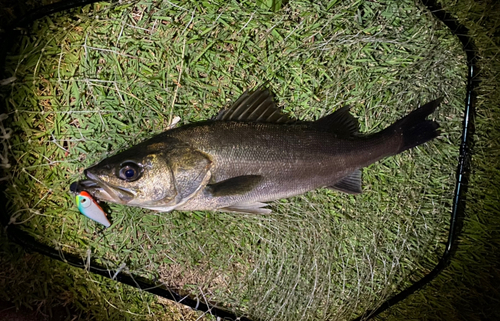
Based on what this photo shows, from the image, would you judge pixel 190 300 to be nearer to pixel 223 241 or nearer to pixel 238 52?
pixel 223 241

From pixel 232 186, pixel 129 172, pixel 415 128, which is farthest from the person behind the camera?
pixel 415 128

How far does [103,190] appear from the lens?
1858 mm

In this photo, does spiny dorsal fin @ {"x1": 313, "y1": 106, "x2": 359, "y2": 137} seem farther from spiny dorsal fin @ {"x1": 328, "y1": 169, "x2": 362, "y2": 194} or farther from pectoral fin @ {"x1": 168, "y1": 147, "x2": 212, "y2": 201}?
pectoral fin @ {"x1": 168, "y1": 147, "x2": 212, "y2": 201}

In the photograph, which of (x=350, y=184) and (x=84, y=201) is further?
(x=350, y=184)

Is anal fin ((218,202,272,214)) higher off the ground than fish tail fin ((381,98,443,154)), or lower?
lower

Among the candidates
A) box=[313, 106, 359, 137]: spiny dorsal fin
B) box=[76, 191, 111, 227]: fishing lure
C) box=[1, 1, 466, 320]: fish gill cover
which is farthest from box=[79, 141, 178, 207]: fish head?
box=[313, 106, 359, 137]: spiny dorsal fin

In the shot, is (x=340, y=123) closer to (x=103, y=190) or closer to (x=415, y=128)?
(x=415, y=128)

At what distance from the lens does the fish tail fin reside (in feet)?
7.10

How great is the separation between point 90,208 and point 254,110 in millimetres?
1474

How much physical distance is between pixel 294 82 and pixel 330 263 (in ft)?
5.45

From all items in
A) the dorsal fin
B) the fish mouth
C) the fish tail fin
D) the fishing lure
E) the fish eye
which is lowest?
the fishing lure

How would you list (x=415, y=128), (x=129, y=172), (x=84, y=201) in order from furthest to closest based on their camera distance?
(x=415, y=128)
(x=84, y=201)
(x=129, y=172)

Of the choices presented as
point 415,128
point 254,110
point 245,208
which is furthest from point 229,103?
point 415,128

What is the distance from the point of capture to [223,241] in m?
Result: 2.45
